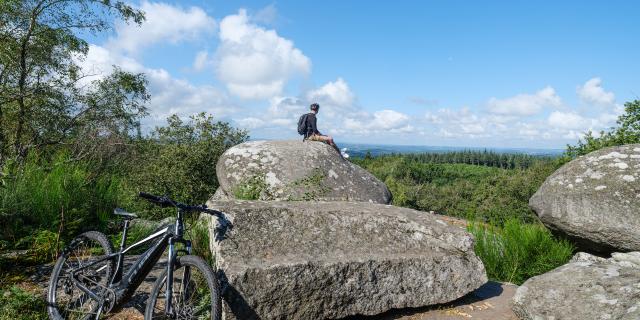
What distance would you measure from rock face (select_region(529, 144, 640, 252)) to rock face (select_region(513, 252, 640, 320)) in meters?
3.12

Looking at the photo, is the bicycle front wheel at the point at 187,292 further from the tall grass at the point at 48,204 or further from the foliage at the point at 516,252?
the foliage at the point at 516,252

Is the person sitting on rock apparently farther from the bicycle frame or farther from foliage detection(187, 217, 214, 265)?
the bicycle frame

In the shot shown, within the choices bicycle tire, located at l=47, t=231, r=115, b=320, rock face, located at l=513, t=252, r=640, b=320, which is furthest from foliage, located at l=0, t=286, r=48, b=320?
rock face, located at l=513, t=252, r=640, b=320

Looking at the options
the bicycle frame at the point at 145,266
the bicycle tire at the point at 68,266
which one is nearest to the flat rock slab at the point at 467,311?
the bicycle frame at the point at 145,266

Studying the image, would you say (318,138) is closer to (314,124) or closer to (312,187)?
(314,124)

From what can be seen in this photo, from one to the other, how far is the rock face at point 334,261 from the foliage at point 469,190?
2962 millimetres

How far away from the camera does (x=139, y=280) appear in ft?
13.4

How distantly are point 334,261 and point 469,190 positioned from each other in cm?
6809

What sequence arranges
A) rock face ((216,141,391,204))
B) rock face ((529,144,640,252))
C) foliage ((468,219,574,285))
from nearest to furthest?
foliage ((468,219,574,285))
rock face ((529,144,640,252))
rock face ((216,141,391,204))

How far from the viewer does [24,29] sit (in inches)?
449

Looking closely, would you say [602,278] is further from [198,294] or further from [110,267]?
[110,267]

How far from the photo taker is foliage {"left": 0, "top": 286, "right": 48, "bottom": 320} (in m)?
4.27

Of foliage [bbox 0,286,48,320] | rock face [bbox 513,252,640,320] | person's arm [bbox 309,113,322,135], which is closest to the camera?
→ foliage [bbox 0,286,48,320]

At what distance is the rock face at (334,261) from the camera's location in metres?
4.39
